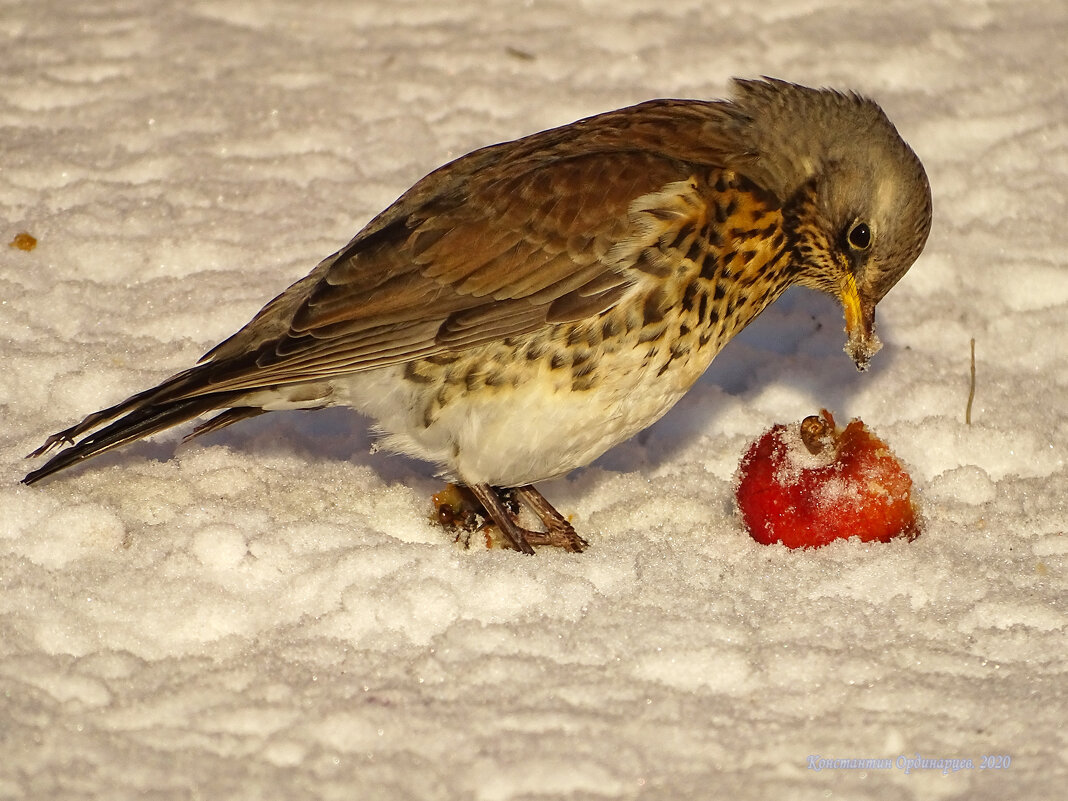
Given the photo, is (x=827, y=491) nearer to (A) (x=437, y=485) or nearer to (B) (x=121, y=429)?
(A) (x=437, y=485)

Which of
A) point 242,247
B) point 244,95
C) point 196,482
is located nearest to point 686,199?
point 196,482

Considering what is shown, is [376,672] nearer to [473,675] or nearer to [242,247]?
[473,675]

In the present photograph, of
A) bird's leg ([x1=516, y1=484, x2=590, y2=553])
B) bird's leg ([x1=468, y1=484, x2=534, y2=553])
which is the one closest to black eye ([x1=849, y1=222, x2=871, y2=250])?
bird's leg ([x1=516, y1=484, x2=590, y2=553])

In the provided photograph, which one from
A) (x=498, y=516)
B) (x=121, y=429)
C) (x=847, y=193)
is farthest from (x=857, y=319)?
(x=121, y=429)

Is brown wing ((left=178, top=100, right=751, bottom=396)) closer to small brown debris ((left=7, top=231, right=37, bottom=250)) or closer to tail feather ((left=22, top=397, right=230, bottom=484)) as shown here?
tail feather ((left=22, top=397, right=230, bottom=484))

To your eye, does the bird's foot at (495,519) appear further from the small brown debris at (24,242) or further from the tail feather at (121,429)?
the small brown debris at (24,242)

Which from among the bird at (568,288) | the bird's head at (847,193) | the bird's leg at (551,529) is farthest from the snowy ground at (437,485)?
the bird's head at (847,193)

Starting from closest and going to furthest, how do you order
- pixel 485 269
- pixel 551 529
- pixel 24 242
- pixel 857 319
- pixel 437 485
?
pixel 485 269, pixel 857 319, pixel 551 529, pixel 437 485, pixel 24 242
